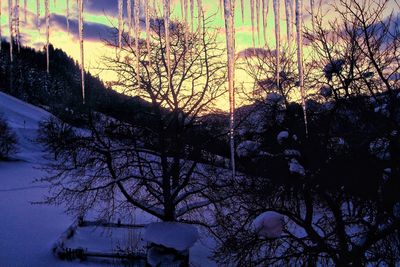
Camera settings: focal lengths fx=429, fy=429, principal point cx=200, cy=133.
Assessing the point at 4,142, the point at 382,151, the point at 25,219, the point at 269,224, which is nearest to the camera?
the point at 269,224

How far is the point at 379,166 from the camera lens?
853 centimetres

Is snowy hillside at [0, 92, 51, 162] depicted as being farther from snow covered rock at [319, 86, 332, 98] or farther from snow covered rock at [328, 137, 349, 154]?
snow covered rock at [319, 86, 332, 98]

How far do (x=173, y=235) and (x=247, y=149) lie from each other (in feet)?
15.9

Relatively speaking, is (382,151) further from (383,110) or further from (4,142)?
(4,142)

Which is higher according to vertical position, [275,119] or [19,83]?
[19,83]

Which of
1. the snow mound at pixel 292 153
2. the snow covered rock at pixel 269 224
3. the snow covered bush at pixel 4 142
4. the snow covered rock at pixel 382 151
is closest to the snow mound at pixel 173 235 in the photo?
the snow mound at pixel 292 153

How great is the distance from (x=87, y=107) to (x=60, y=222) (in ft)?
34.1

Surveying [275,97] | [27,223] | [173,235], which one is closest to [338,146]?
[275,97]

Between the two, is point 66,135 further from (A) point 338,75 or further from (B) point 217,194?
(A) point 338,75

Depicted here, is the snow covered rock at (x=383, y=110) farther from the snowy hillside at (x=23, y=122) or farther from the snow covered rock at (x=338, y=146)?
the snowy hillside at (x=23, y=122)

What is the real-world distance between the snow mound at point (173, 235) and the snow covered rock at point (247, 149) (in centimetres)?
442

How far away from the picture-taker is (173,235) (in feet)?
47.3

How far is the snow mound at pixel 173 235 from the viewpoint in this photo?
14344 millimetres

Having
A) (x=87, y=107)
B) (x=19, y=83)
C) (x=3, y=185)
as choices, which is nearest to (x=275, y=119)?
(x=87, y=107)
